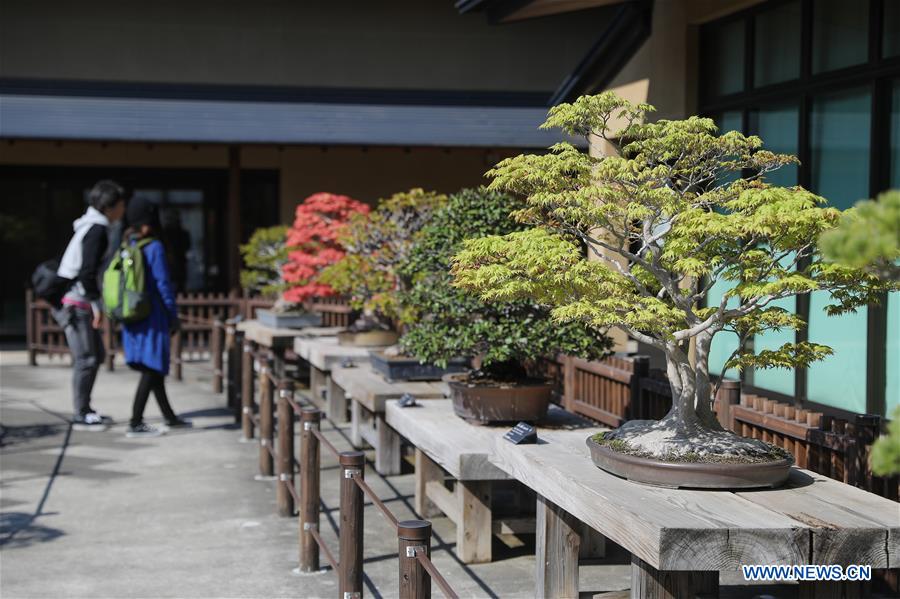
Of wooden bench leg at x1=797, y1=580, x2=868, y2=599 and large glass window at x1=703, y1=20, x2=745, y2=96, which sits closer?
wooden bench leg at x1=797, y1=580, x2=868, y2=599

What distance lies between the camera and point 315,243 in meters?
11.3

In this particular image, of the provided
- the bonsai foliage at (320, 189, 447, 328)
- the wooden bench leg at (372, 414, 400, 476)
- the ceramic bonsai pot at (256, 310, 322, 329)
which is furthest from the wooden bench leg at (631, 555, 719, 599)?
the ceramic bonsai pot at (256, 310, 322, 329)

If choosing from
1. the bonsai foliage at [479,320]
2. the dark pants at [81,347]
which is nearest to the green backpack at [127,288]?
the dark pants at [81,347]

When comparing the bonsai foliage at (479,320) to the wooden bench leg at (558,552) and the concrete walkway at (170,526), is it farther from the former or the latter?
the wooden bench leg at (558,552)

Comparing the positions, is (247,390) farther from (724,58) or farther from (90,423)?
(724,58)

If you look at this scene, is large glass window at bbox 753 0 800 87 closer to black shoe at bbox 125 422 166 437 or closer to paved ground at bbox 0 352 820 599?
paved ground at bbox 0 352 820 599

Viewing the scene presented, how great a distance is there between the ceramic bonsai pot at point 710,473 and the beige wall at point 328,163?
14205mm

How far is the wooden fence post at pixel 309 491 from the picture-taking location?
5.85 meters

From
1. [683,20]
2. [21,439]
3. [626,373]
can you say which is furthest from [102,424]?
[683,20]

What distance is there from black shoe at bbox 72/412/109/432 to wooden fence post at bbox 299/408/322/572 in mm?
4900

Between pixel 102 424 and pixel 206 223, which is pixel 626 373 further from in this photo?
pixel 206 223

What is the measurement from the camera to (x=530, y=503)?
6.38 metres

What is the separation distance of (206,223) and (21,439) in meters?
9.47

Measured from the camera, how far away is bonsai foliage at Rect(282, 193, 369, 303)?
36.1 ft
